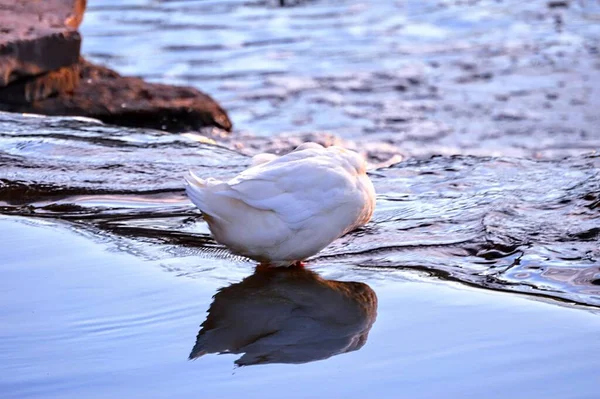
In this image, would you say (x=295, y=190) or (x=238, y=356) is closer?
(x=238, y=356)

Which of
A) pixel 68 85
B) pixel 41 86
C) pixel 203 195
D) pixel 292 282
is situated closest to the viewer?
pixel 203 195

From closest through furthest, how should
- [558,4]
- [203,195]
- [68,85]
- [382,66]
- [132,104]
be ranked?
[203,195], [68,85], [132,104], [382,66], [558,4]

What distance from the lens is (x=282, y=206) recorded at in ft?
12.6

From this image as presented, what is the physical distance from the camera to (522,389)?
2.97 metres

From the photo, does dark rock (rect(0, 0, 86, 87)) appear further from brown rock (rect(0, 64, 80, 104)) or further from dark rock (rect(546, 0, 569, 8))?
dark rock (rect(546, 0, 569, 8))

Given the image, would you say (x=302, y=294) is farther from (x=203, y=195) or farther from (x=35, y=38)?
(x=35, y=38)

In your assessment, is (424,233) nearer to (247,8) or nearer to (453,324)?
(453,324)

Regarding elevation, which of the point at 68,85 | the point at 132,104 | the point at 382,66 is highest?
the point at 68,85

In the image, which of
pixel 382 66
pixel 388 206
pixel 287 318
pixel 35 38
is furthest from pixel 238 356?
→ pixel 382 66

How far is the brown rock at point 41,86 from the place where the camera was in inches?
288

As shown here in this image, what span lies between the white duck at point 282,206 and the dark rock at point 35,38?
3.67 metres

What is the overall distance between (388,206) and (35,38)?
3308mm

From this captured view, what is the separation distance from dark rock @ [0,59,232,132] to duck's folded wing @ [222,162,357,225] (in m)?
3.95


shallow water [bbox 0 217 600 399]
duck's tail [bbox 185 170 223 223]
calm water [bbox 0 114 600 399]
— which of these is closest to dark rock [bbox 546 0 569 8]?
calm water [bbox 0 114 600 399]
